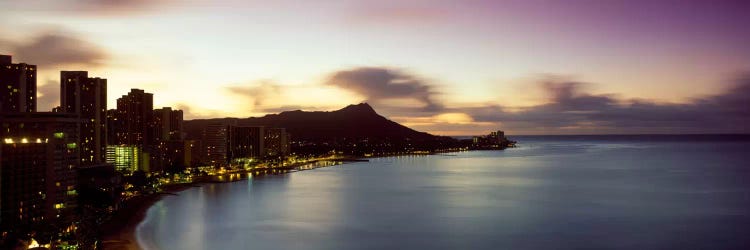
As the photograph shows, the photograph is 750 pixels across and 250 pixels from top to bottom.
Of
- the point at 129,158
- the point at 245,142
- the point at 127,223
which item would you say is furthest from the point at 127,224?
the point at 245,142

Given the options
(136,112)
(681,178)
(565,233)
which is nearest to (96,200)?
(565,233)

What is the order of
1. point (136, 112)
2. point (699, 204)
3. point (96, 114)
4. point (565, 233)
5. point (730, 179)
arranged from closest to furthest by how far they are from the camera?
1. point (565, 233)
2. point (699, 204)
3. point (730, 179)
4. point (96, 114)
5. point (136, 112)

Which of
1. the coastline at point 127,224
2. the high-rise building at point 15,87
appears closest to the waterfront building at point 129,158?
the high-rise building at point 15,87

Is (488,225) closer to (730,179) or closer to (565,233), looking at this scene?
(565,233)

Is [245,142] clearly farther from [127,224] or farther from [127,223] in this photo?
[127,224]

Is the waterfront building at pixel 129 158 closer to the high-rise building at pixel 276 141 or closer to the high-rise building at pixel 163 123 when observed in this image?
the high-rise building at pixel 163 123

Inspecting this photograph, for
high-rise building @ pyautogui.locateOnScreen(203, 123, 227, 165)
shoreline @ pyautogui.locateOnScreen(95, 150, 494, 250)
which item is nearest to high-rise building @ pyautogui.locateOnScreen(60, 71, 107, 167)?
high-rise building @ pyautogui.locateOnScreen(203, 123, 227, 165)
